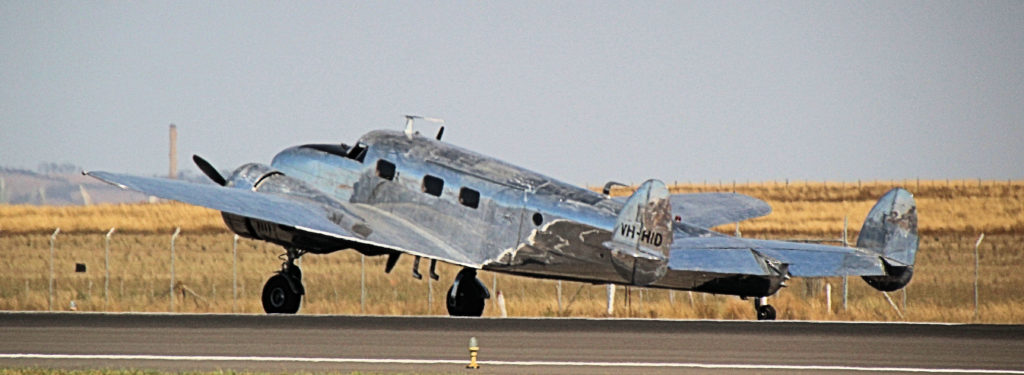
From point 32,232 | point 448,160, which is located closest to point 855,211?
point 32,232

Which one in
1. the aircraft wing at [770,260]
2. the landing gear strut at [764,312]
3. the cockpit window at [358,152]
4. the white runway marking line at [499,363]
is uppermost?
the cockpit window at [358,152]

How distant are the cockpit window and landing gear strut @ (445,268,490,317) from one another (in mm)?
3284

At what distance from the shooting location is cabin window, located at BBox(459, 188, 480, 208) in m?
31.6

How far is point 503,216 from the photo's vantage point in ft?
102

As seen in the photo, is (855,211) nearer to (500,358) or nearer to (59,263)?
(59,263)

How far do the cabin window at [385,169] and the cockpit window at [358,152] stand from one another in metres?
0.52

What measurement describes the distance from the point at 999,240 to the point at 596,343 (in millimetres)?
52523

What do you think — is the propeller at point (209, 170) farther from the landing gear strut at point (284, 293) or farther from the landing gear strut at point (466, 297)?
the landing gear strut at point (466, 297)

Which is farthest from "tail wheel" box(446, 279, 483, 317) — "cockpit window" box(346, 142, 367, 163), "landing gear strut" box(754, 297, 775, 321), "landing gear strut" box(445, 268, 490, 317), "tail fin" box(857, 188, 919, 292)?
"tail fin" box(857, 188, 919, 292)

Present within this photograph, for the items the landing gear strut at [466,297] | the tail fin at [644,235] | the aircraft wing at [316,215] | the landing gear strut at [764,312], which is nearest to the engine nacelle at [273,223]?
the aircraft wing at [316,215]

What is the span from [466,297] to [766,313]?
6.34m

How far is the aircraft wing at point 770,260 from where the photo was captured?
28016 mm

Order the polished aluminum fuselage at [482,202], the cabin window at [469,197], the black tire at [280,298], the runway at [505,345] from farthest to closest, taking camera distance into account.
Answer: the black tire at [280,298], the cabin window at [469,197], the polished aluminum fuselage at [482,202], the runway at [505,345]

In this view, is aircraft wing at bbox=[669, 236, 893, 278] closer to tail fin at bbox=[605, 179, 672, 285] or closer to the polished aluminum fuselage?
tail fin at bbox=[605, 179, 672, 285]
